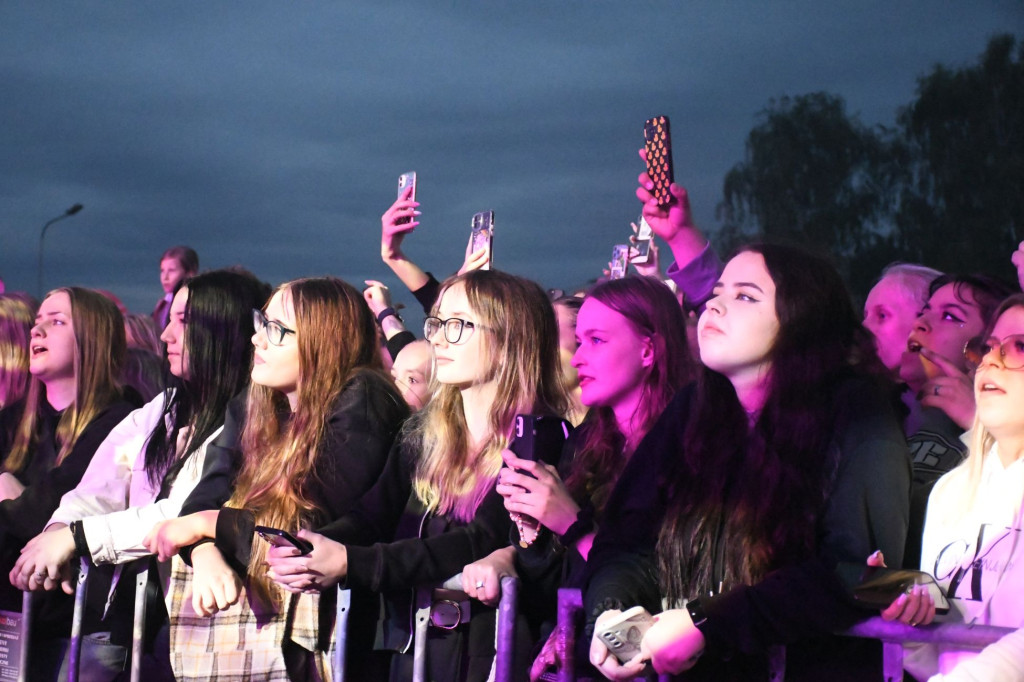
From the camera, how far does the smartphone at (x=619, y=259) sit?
559cm

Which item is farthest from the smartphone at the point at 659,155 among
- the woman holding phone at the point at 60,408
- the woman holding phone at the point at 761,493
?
the woman holding phone at the point at 60,408

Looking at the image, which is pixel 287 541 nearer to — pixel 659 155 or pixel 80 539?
pixel 80 539

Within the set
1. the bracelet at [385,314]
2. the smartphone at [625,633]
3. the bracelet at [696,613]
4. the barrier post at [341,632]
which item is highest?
the bracelet at [385,314]

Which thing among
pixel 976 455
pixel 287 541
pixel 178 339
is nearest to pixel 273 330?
pixel 178 339

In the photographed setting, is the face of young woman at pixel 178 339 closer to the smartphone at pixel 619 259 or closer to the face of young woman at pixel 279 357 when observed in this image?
the face of young woman at pixel 279 357

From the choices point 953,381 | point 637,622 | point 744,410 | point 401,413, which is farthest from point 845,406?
point 401,413

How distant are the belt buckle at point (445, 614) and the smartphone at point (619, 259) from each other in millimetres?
2552

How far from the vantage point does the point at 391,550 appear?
340cm

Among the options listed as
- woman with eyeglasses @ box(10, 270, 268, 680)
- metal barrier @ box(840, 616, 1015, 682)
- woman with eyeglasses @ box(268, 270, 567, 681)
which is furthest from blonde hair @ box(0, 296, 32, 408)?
metal barrier @ box(840, 616, 1015, 682)

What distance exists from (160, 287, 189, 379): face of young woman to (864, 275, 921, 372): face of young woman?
2629mm

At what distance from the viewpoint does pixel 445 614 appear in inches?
133

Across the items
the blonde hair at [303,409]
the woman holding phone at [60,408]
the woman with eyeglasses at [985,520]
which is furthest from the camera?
the woman holding phone at [60,408]

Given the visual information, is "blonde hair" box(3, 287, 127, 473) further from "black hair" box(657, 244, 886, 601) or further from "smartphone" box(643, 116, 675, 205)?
"black hair" box(657, 244, 886, 601)

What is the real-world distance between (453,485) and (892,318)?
180 centimetres
